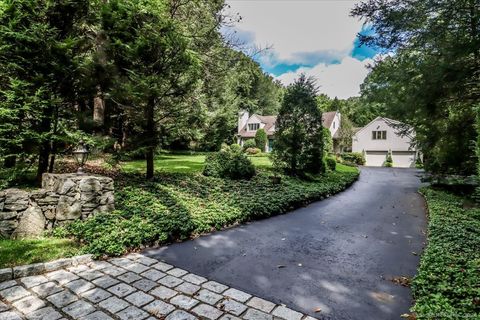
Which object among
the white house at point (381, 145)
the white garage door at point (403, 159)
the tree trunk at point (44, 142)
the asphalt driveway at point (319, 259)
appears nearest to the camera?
the asphalt driveway at point (319, 259)

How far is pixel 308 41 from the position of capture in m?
13.3

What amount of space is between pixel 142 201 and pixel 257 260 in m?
3.78

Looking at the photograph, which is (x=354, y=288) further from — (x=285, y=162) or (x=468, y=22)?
(x=285, y=162)

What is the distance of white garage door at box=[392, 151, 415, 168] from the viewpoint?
32.0m

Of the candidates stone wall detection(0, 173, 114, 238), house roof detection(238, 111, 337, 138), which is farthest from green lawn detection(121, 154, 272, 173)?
house roof detection(238, 111, 337, 138)

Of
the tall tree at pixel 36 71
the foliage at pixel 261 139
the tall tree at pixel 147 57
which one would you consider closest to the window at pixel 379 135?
the foliage at pixel 261 139

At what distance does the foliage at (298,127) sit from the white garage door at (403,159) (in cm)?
2459

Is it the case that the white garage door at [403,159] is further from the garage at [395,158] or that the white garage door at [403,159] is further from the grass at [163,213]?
the grass at [163,213]

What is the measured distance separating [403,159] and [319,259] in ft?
111

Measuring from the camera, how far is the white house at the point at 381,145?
3222cm

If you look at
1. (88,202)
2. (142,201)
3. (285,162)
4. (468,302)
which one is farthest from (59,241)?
(285,162)

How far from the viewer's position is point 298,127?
13492 mm

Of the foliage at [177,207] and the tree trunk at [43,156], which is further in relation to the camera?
the tree trunk at [43,156]

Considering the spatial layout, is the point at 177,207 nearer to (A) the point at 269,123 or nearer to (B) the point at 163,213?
(B) the point at 163,213
